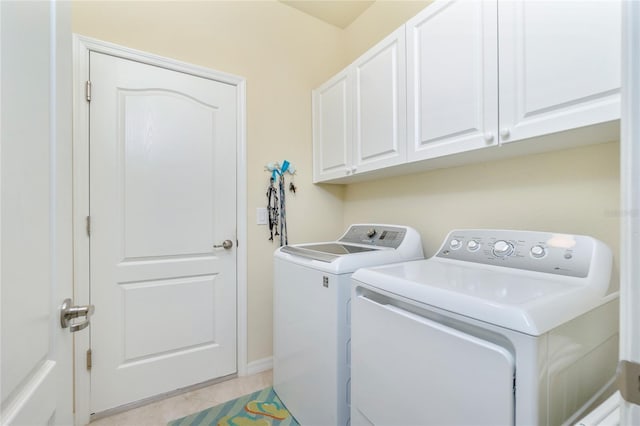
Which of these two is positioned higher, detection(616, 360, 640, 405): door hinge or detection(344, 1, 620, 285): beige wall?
detection(344, 1, 620, 285): beige wall

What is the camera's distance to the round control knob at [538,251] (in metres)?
1.09

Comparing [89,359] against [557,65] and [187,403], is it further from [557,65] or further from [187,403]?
[557,65]

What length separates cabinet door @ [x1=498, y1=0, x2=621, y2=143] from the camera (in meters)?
0.91

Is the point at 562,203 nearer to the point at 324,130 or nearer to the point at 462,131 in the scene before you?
the point at 462,131

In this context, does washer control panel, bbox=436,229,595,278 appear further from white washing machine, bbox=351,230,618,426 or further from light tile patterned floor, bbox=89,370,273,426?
light tile patterned floor, bbox=89,370,273,426

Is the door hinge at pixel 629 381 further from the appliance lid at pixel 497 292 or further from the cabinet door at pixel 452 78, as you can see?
the cabinet door at pixel 452 78

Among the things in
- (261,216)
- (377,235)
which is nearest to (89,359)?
(261,216)

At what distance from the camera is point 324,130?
89.0 inches

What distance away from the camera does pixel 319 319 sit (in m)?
1.40

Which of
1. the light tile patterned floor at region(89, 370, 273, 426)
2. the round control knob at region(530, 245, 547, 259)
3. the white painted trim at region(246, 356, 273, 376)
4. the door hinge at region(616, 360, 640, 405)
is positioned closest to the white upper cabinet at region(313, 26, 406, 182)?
the round control knob at region(530, 245, 547, 259)

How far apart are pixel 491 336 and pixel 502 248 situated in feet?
1.87

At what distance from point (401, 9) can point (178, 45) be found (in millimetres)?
1540

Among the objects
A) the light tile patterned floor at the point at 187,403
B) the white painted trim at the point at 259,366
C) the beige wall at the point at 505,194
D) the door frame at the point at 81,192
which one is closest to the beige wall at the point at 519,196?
the beige wall at the point at 505,194

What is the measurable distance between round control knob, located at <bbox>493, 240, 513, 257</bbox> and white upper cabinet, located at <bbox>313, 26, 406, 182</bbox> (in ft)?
2.05
